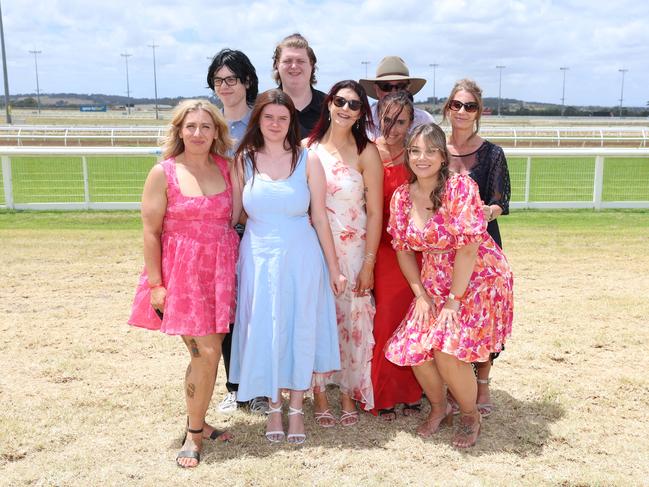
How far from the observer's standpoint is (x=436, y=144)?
3719mm

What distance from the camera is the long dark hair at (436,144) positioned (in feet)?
12.2

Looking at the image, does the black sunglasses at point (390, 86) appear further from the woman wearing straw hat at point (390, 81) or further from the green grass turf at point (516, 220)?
the green grass turf at point (516, 220)

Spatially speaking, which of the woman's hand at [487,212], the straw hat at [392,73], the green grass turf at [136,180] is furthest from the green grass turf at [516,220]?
the woman's hand at [487,212]

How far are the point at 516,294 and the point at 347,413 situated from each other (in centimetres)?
341

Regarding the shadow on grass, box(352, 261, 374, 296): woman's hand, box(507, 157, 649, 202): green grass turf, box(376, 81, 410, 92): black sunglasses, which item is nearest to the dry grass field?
the shadow on grass

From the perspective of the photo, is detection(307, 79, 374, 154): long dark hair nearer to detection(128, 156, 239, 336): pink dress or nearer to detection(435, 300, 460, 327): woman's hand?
detection(128, 156, 239, 336): pink dress

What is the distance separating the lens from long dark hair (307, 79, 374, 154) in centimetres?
395

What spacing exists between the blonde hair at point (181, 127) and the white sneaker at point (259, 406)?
70.3 inches

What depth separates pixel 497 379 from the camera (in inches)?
198

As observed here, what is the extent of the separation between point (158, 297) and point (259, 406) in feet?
4.29

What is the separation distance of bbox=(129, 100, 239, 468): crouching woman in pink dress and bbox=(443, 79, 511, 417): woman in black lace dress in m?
1.47

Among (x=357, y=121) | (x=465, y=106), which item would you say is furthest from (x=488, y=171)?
(x=357, y=121)

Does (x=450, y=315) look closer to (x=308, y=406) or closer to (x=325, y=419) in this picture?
(x=325, y=419)

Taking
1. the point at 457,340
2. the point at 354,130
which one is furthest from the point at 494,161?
the point at 457,340
